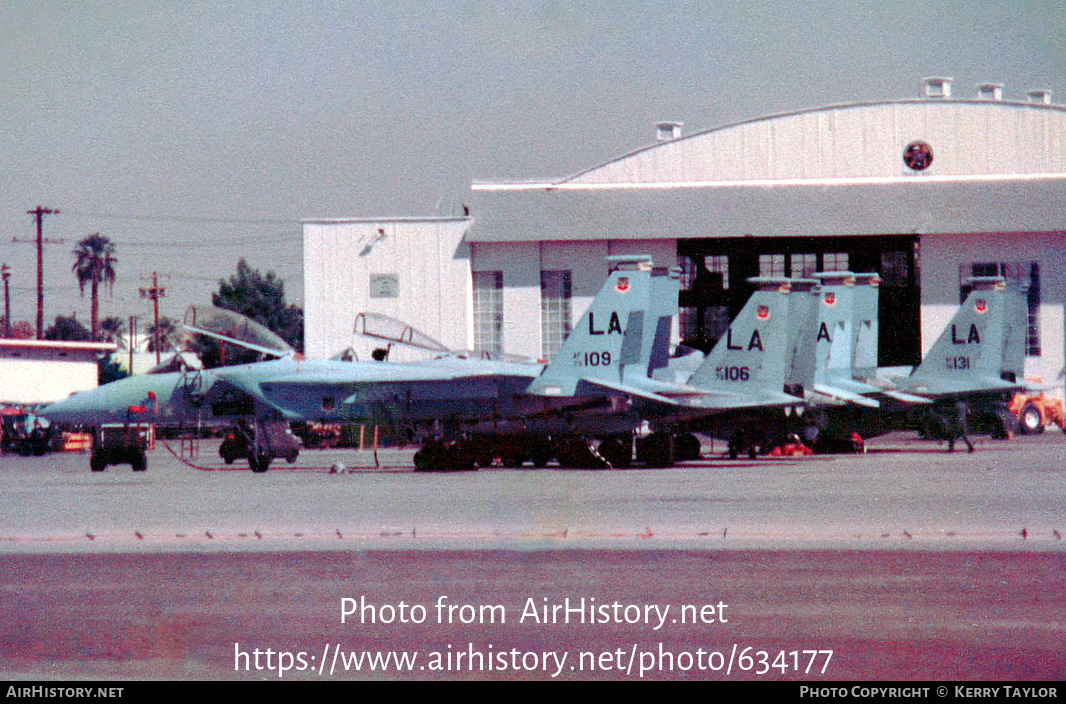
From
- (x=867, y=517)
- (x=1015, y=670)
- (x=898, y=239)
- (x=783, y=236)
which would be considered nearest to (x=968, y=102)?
(x=898, y=239)

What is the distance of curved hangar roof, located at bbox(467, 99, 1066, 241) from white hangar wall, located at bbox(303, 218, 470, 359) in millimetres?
1612

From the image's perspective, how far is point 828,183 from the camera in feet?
157

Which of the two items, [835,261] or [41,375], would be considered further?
[835,261]

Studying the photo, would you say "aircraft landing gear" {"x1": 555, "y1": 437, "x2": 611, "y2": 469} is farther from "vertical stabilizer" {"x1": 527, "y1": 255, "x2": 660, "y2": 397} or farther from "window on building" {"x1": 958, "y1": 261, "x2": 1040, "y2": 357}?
"window on building" {"x1": 958, "y1": 261, "x2": 1040, "y2": 357}

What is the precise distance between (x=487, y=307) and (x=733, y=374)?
20.5m

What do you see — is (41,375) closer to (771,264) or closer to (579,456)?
(579,456)

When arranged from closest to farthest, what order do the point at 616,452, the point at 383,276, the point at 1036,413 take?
the point at 616,452 → the point at 1036,413 → the point at 383,276

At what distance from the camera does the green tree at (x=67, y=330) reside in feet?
252

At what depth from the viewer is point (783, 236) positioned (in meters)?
46.2

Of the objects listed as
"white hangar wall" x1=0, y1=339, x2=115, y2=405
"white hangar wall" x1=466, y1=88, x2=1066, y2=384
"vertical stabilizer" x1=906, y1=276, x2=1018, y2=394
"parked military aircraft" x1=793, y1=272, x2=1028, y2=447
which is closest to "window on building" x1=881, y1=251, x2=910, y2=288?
"white hangar wall" x1=466, y1=88, x2=1066, y2=384

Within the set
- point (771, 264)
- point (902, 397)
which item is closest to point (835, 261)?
point (771, 264)

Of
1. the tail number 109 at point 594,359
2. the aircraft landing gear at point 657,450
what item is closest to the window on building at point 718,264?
the aircraft landing gear at point 657,450

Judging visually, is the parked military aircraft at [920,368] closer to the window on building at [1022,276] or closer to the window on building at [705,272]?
the window on building at [1022,276]

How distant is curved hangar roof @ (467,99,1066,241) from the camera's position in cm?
4597
